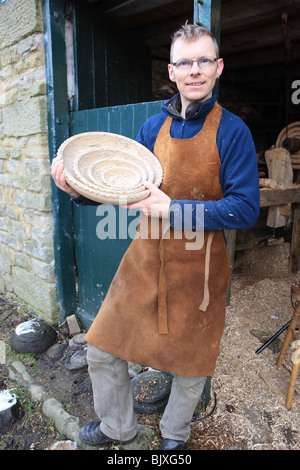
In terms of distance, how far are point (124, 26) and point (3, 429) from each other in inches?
138

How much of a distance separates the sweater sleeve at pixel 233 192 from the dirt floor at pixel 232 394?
Answer: 139 cm

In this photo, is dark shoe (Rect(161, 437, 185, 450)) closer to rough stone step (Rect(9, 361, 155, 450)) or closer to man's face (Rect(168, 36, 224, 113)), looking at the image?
rough stone step (Rect(9, 361, 155, 450))

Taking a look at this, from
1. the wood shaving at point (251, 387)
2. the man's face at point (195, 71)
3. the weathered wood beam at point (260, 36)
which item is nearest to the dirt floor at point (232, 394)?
the wood shaving at point (251, 387)

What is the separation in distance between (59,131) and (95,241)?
0.97 metres

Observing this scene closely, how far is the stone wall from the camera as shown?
2.87 metres

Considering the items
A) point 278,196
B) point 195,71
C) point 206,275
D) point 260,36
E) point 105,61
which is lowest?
point 206,275

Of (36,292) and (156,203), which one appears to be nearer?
(156,203)

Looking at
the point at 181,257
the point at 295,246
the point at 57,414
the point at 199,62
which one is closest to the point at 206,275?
the point at 181,257

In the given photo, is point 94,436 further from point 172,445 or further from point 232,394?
point 232,394

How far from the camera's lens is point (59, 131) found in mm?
2877

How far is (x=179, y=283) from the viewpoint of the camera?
1650 mm

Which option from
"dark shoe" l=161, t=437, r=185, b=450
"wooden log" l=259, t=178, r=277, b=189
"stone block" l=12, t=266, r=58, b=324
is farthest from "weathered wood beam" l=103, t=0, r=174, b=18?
"dark shoe" l=161, t=437, r=185, b=450

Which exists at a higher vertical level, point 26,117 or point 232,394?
point 26,117
